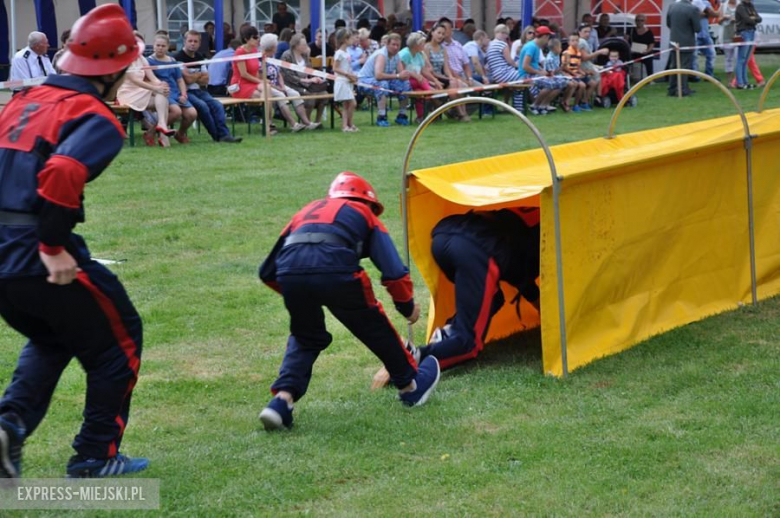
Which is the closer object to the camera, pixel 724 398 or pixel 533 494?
pixel 533 494

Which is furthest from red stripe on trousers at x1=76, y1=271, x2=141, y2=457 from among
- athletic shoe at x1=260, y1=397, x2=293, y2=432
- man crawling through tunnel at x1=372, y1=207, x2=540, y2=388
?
man crawling through tunnel at x1=372, y1=207, x2=540, y2=388

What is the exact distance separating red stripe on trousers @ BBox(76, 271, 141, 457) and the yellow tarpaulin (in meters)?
2.14

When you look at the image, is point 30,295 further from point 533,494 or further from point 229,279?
point 229,279

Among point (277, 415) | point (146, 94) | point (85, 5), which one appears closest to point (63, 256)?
point (277, 415)

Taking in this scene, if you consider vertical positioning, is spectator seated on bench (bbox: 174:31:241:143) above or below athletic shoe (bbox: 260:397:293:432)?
above

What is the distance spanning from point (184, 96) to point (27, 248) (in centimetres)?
1134

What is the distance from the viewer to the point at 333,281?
4918 mm

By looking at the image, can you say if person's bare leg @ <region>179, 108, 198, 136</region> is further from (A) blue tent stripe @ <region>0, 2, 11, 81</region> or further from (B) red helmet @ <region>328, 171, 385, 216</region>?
(B) red helmet @ <region>328, 171, 385, 216</region>

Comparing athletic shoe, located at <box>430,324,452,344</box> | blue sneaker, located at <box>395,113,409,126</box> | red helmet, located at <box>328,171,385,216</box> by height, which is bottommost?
blue sneaker, located at <box>395,113,409,126</box>

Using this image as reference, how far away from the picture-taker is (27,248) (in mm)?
4004

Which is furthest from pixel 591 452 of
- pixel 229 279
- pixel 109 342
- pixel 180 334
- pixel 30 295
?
pixel 229 279

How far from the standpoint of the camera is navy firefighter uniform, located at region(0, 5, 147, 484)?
3904 mm

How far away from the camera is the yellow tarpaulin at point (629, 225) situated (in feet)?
19.3

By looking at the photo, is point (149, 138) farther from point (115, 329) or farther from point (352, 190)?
point (115, 329)
